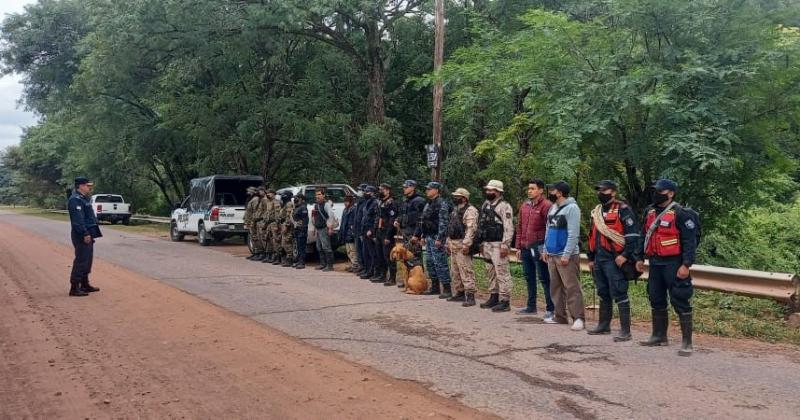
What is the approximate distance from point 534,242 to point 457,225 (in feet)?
4.47

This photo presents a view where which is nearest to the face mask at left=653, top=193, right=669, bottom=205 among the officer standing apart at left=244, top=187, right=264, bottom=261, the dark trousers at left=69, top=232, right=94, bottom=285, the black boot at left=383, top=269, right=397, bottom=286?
the black boot at left=383, top=269, right=397, bottom=286

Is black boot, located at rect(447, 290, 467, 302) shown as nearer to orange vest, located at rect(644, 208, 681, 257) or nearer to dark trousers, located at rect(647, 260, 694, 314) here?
dark trousers, located at rect(647, 260, 694, 314)

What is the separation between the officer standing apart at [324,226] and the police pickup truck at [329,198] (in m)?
0.49

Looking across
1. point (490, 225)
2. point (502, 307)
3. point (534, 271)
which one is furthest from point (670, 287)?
point (490, 225)

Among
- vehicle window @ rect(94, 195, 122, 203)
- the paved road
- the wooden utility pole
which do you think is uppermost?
the wooden utility pole

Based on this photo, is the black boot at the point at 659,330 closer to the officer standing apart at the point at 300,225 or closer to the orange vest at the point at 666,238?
the orange vest at the point at 666,238

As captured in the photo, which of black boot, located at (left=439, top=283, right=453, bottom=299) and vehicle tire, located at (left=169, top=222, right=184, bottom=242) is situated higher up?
vehicle tire, located at (left=169, top=222, right=184, bottom=242)

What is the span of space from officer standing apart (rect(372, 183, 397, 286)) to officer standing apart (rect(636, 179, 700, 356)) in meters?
5.33

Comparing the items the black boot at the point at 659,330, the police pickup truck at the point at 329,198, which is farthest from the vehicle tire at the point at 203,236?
the black boot at the point at 659,330

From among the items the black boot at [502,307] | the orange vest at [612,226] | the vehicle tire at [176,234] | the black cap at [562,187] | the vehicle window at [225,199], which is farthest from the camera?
the vehicle tire at [176,234]

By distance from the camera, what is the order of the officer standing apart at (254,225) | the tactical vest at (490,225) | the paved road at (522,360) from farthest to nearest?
the officer standing apart at (254,225) → the tactical vest at (490,225) → the paved road at (522,360)

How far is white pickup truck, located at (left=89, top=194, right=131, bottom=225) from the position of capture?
116ft

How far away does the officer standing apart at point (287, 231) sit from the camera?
1422 cm

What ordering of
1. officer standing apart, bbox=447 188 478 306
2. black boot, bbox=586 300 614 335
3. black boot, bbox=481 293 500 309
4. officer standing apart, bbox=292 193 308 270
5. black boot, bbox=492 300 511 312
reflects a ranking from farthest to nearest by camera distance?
officer standing apart, bbox=292 193 308 270 → officer standing apart, bbox=447 188 478 306 → black boot, bbox=481 293 500 309 → black boot, bbox=492 300 511 312 → black boot, bbox=586 300 614 335
